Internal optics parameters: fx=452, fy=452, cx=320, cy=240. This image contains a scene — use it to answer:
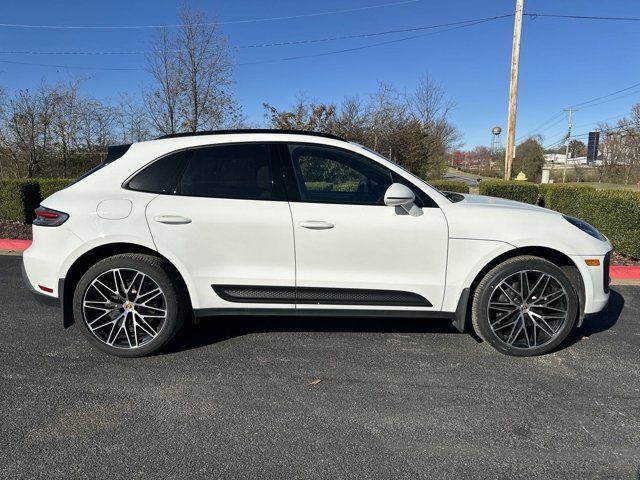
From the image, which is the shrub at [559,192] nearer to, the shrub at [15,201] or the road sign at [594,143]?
the shrub at [15,201]

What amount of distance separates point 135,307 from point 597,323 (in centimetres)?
424

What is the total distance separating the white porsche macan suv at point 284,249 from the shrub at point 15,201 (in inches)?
266

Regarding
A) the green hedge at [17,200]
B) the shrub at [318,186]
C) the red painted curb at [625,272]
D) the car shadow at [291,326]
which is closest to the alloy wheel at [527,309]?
the car shadow at [291,326]

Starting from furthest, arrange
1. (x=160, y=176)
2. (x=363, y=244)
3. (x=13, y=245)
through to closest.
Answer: (x=13, y=245) → (x=160, y=176) → (x=363, y=244)

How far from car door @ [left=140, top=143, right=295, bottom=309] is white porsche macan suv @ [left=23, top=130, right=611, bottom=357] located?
0.01m

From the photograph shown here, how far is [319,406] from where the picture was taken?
114 inches

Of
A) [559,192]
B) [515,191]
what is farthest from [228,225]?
[515,191]

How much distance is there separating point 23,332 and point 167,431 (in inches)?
91.0

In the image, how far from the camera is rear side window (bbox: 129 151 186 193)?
3459 millimetres

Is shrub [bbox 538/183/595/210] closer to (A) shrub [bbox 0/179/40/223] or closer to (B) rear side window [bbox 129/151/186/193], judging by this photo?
(B) rear side window [bbox 129/151/186/193]

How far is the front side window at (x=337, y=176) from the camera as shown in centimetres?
349

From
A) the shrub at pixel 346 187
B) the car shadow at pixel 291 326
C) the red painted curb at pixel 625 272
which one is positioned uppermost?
the shrub at pixel 346 187

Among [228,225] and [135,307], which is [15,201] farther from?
[228,225]

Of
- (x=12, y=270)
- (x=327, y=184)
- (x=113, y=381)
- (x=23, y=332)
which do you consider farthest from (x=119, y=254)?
(x=12, y=270)
